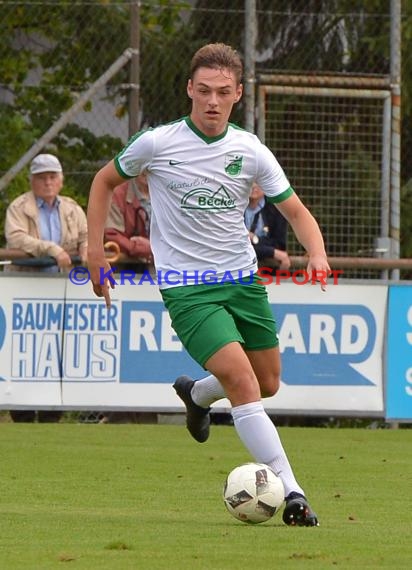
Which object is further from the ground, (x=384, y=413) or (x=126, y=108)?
(x=126, y=108)

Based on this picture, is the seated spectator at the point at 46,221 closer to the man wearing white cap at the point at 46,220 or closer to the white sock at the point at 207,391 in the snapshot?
the man wearing white cap at the point at 46,220

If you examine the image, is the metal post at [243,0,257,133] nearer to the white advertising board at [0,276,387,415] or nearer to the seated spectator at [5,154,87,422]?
the white advertising board at [0,276,387,415]

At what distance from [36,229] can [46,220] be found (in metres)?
0.11

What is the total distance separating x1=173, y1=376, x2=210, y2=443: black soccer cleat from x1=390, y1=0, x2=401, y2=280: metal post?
5535 millimetres

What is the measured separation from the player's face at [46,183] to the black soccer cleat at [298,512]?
20.6 feet

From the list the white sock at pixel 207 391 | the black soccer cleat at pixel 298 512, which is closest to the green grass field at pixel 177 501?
the black soccer cleat at pixel 298 512

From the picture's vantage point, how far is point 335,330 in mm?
13359

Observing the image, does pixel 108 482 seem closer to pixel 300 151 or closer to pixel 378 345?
pixel 378 345

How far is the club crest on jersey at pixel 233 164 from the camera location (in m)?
7.68

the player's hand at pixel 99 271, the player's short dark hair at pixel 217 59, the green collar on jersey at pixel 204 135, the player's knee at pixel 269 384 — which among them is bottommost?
the player's knee at pixel 269 384

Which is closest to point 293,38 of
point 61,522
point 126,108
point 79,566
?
point 126,108

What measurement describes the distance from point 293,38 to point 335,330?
387cm

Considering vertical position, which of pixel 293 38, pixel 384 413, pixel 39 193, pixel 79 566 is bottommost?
pixel 384 413

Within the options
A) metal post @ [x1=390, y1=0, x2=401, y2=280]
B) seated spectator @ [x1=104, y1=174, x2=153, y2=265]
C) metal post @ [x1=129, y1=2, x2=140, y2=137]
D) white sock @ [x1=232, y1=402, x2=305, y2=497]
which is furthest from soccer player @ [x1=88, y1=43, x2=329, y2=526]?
metal post @ [x1=390, y1=0, x2=401, y2=280]
